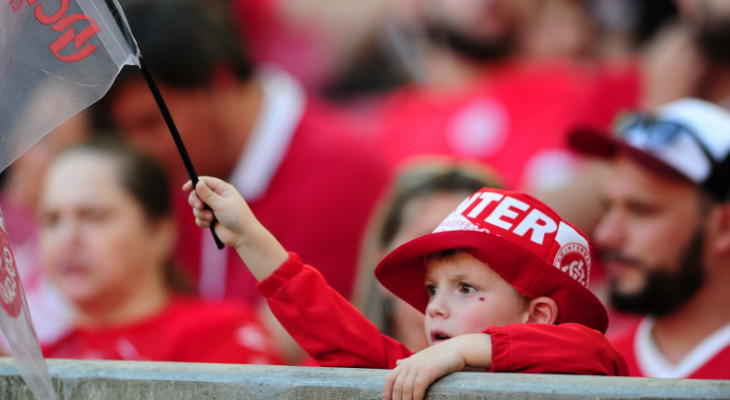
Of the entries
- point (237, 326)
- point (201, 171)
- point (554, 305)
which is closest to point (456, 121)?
point (201, 171)

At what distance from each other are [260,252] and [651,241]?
1440 mm

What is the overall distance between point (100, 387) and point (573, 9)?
347 centimetres

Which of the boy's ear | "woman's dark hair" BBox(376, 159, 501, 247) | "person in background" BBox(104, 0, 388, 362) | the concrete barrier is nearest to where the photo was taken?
the concrete barrier

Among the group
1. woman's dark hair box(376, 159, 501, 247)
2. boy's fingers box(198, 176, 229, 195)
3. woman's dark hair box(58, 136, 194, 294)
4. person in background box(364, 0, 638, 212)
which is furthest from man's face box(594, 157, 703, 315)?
boy's fingers box(198, 176, 229, 195)

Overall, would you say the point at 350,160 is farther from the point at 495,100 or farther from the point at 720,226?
the point at 720,226

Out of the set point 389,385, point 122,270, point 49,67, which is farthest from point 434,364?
point 122,270

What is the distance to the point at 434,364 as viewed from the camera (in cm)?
169

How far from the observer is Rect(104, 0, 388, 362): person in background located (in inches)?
154

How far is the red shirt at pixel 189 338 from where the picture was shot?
3.11m

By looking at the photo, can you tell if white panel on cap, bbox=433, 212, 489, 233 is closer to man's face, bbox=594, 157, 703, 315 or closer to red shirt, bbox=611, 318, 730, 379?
red shirt, bbox=611, 318, 730, 379

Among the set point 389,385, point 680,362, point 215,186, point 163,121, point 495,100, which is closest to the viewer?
point 389,385

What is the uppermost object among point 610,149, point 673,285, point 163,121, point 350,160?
point 163,121

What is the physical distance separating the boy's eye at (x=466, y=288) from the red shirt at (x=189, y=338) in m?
1.13

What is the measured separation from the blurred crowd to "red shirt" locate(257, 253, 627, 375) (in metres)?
0.89
